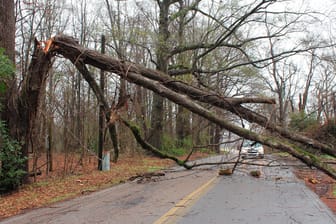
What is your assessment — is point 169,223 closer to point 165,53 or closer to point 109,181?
point 109,181

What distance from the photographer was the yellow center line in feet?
19.9

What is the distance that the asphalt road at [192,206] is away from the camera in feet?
20.4

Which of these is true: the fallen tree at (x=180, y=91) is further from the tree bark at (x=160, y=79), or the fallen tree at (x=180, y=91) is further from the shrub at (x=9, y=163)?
the shrub at (x=9, y=163)

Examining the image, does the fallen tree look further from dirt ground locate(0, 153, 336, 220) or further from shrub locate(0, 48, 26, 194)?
dirt ground locate(0, 153, 336, 220)

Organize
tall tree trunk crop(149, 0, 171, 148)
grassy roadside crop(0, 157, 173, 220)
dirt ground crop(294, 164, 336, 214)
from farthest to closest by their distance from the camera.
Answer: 1. tall tree trunk crop(149, 0, 171, 148)
2. dirt ground crop(294, 164, 336, 214)
3. grassy roadside crop(0, 157, 173, 220)

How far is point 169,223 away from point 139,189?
14.5 ft

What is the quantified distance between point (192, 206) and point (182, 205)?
0.24 m

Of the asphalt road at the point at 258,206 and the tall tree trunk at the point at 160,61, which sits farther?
the tall tree trunk at the point at 160,61

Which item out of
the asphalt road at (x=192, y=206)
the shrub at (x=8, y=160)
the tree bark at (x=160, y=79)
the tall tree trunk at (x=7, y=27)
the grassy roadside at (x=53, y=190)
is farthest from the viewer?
the tall tree trunk at (x=7, y=27)

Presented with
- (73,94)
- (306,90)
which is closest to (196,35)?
(73,94)

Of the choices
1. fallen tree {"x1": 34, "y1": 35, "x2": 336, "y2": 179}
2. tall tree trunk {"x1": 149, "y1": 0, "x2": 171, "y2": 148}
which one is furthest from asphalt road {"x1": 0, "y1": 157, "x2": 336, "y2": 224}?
tall tree trunk {"x1": 149, "y1": 0, "x2": 171, "y2": 148}

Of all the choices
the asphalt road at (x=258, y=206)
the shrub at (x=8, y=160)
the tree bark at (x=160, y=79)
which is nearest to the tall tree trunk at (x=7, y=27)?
the shrub at (x=8, y=160)

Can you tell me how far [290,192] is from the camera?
9.38 meters

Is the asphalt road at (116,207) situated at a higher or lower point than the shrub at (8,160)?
lower
